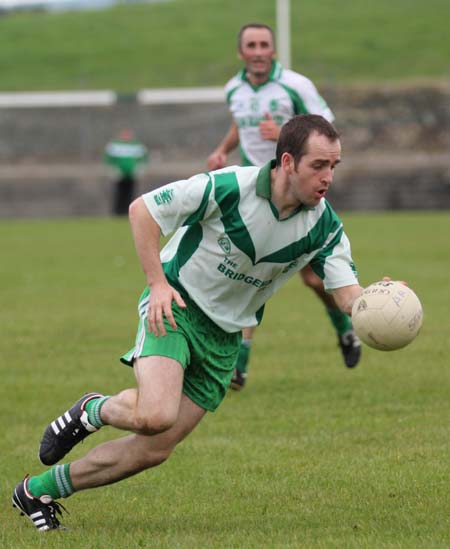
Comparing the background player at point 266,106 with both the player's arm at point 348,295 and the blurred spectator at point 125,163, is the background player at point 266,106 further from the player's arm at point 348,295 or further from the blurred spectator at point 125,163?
the blurred spectator at point 125,163

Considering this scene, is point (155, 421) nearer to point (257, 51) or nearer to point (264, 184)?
point (264, 184)

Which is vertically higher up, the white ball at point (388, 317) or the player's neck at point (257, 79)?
the white ball at point (388, 317)

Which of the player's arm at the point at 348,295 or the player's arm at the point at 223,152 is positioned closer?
the player's arm at the point at 348,295

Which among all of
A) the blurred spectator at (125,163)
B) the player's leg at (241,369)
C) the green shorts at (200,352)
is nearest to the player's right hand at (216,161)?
the player's leg at (241,369)

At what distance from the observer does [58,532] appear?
570 centimetres

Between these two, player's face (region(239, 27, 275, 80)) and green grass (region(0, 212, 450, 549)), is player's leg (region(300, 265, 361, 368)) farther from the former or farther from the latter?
player's face (region(239, 27, 275, 80))

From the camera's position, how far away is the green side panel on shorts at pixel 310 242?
19.0 feet

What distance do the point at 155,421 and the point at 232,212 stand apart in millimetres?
996

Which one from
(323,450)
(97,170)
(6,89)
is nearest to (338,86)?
(97,170)

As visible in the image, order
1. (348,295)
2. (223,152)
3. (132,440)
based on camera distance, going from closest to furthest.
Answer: (132,440) → (348,295) → (223,152)

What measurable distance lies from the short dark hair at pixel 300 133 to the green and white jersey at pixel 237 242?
0.63 ft

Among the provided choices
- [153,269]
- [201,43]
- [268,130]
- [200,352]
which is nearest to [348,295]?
[200,352]

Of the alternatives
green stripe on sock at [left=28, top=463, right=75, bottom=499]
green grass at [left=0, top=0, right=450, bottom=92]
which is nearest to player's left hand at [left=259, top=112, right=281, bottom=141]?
green stripe on sock at [left=28, top=463, right=75, bottom=499]

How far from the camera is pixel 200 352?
581 cm
